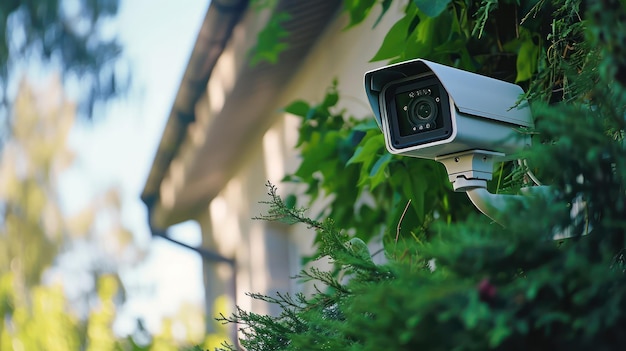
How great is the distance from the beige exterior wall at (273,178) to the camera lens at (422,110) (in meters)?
2.03

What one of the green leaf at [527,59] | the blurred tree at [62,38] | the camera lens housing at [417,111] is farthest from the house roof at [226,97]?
the camera lens housing at [417,111]

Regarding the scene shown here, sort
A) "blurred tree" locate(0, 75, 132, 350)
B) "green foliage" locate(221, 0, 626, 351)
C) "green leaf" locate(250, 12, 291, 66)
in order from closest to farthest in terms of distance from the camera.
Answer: "green foliage" locate(221, 0, 626, 351), "green leaf" locate(250, 12, 291, 66), "blurred tree" locate(0, 75, 132, 350)

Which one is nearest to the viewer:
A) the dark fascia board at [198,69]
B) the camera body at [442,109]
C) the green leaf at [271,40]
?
the camera body at [442,109]

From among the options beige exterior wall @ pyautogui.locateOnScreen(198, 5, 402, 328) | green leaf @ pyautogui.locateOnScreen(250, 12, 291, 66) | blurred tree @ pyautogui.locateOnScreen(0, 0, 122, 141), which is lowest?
beige exterior wall @ pyautogui.locateOnScreen(198, 5, 402, 328)

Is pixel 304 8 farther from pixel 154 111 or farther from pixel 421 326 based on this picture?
pixel 154 111

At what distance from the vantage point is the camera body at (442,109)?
142 cm

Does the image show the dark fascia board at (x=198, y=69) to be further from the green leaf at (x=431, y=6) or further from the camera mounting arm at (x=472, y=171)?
the camera mounting arm at (x=472, y=171)

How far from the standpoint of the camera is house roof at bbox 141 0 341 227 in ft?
15.2

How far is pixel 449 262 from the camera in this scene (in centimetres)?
79

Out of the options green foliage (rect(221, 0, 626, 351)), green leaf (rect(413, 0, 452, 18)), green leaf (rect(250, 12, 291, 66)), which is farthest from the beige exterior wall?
green foliage (rect(221, 0, 626, 351))

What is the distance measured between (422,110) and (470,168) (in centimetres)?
12

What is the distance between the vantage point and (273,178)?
228 inches

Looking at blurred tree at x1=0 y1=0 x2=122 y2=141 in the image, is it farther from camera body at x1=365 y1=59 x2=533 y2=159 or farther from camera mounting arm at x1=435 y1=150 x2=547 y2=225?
camera mounting arm at x1=435 y1=150 x2=547 y2=225

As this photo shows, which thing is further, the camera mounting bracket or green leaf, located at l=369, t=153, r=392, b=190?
green leaf, located at l=369, t=153, r=392, b=190
